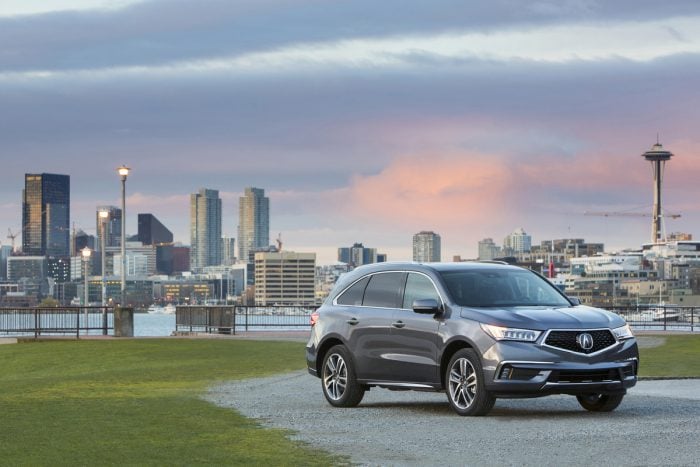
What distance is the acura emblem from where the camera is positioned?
16484 mm

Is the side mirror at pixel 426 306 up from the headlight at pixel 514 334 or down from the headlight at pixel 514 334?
up

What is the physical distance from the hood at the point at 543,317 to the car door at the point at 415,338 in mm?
639

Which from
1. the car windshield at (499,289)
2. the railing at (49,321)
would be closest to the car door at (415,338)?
the car windshield at (499,289)

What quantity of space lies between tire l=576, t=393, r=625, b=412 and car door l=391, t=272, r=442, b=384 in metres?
1.86

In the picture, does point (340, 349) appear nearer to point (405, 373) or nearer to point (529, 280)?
point (405, 373)

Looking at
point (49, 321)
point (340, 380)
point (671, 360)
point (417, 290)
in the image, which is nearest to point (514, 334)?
point (417, 290)

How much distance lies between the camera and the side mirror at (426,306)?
17.4 meters

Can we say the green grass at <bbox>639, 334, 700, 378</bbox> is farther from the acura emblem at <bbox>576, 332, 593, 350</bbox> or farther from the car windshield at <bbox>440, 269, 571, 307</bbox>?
the acura emblem at <bbox>576, 332, 593, 350</bbox>

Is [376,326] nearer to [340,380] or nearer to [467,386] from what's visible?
[340,380]

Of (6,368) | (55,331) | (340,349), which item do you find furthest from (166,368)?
(55,331)

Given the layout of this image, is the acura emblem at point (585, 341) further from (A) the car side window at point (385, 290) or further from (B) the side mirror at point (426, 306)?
(A) the car side window at point (385, 290)

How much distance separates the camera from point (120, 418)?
1727 cm

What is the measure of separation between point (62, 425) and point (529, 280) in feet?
19.7

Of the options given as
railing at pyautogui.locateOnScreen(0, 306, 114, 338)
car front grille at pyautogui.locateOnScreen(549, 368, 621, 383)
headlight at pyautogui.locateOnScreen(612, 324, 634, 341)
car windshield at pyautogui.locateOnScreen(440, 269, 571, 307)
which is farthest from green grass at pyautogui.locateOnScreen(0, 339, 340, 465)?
railing at pyautogui.locateOnScreen(0, 306, 114, 338)
